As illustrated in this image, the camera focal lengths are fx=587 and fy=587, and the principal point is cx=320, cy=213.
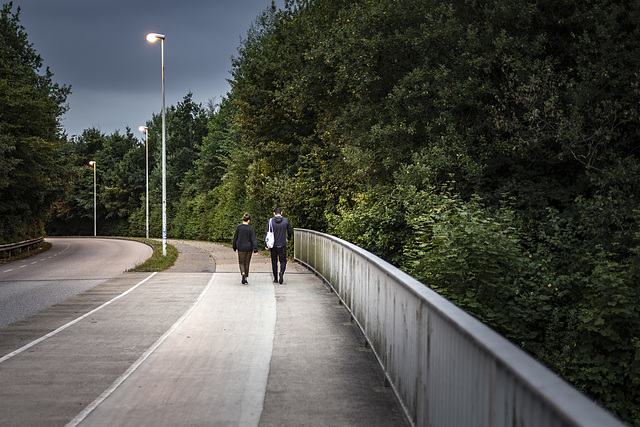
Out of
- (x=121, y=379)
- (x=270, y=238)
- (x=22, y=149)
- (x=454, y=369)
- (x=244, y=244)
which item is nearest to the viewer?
(x=454, y=369)

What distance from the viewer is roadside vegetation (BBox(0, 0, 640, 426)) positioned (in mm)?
10266

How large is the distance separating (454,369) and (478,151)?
16294 mm

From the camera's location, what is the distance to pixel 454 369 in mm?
3432

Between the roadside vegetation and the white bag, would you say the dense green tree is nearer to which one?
the roadside vegetation

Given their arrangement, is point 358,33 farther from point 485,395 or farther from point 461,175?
point 485,395

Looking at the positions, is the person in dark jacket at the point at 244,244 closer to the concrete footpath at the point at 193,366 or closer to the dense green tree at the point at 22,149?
the concrete footpath at the point at 193,366

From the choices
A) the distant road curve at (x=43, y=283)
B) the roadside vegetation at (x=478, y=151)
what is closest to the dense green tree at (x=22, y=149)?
the roadside vegetation at (x=478, y=151)

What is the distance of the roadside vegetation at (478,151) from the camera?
1027 cm

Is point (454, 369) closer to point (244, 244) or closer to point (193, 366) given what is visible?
point (193, 366)

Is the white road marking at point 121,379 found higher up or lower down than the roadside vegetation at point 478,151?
lower down

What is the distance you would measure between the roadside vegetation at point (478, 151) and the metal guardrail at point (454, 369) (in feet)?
12.5

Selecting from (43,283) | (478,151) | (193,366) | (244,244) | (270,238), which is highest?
(478,151)

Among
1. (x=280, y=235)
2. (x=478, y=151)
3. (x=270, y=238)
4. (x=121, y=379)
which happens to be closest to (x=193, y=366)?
(x=121, y=379)

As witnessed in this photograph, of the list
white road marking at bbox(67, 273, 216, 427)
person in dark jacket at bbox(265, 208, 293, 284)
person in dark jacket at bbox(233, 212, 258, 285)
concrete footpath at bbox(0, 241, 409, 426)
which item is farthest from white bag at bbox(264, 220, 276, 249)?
white road marking at bbox(67, 273, 216, 427)
